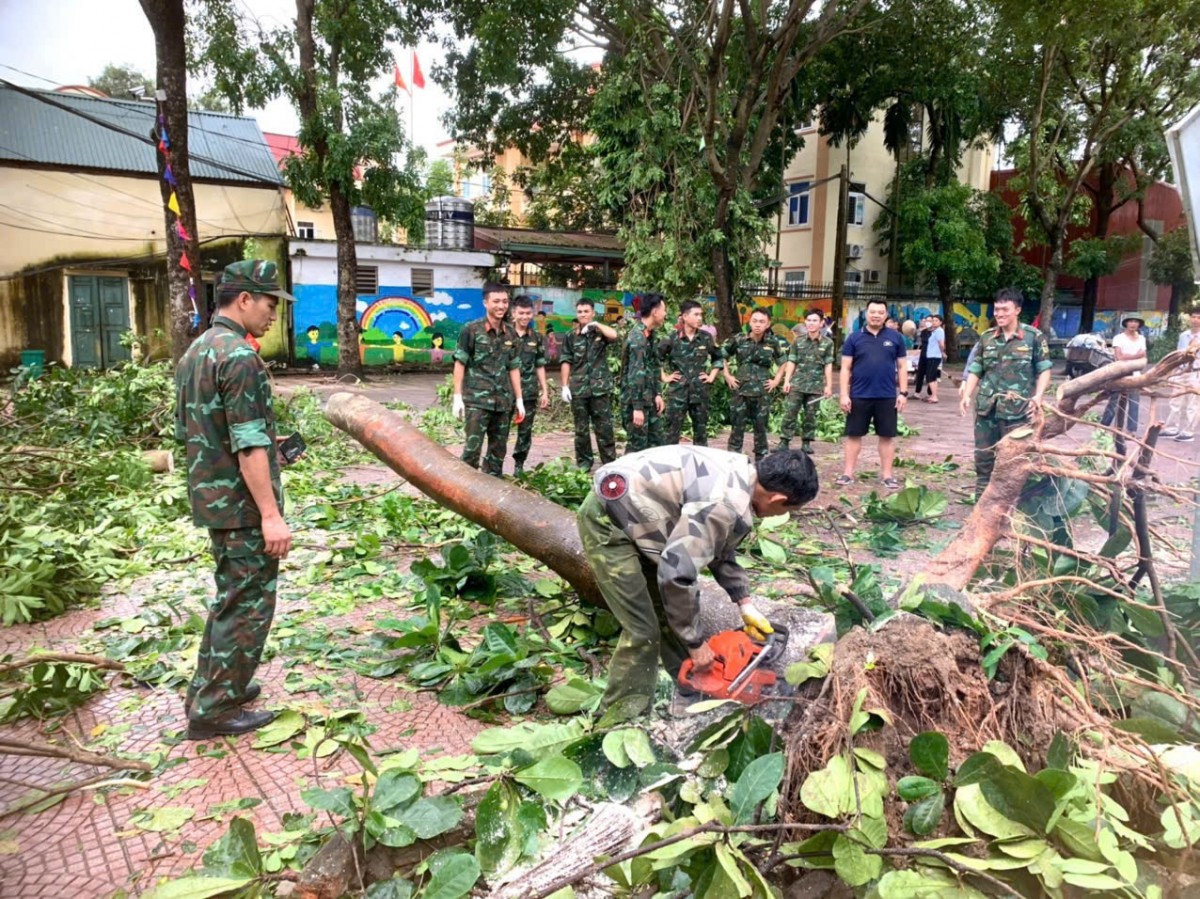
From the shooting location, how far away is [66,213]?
17109 mm

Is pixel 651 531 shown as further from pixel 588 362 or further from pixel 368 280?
pixel 368 280

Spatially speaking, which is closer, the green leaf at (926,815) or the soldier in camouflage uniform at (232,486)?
Result: the green leaf at (926,815)

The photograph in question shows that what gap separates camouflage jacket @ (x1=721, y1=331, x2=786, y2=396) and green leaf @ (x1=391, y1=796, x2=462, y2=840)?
21.5 ft

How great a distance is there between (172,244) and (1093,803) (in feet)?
33.5

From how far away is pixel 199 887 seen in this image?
1979mm

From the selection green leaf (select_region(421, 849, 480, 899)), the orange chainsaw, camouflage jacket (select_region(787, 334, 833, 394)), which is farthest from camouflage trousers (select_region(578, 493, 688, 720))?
camouflage jacket (select_region(787, 334, 833, 394))

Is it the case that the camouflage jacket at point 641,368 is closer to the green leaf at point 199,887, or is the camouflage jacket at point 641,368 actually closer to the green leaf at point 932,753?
the green leaf at point 932,753

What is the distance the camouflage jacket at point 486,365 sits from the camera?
6449mm

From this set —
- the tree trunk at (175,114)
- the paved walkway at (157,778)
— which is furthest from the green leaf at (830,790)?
the tree trunk at (175,114)

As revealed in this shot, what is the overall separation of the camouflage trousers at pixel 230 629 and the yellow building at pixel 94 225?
1541cm

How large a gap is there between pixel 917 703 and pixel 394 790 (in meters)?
1.47

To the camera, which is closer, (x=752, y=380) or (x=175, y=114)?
(x=752, y=380)

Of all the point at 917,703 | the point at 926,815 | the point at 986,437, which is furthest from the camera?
the point at 986,437

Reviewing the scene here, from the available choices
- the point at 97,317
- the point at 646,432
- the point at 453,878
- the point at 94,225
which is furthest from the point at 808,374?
the point at 94,225
